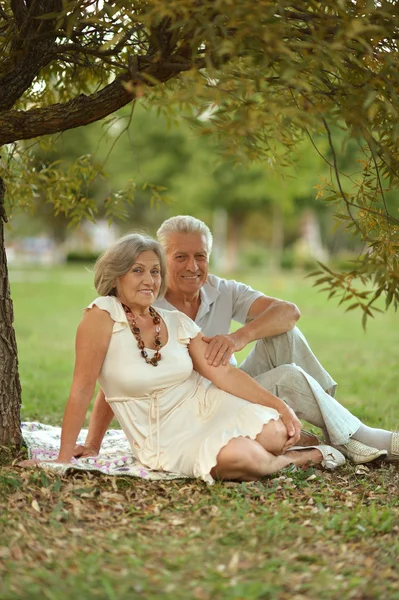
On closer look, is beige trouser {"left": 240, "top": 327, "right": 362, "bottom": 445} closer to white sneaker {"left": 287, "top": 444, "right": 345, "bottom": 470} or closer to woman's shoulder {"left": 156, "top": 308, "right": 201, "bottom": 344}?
white sneaker {"left": 287, "top": 444, "right": 345, "bottom": 470}

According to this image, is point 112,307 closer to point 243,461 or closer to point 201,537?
point 243,461

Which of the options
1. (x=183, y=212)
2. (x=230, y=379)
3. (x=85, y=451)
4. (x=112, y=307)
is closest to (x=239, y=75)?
(x=112, y=307)

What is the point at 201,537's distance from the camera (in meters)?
3.43

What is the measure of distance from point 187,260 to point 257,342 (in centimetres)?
67

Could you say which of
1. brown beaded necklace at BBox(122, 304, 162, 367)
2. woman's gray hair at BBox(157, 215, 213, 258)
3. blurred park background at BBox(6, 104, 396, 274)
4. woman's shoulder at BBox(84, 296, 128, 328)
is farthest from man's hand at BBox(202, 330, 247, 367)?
blurred park background at BBox(6, 104, 396, 274)

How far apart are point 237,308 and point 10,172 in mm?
1714

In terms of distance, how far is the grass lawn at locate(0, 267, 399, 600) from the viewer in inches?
114

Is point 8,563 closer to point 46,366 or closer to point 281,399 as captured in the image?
point 281,399

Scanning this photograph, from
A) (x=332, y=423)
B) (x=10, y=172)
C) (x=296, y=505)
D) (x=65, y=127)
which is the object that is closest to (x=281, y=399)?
(x=332, y=423)

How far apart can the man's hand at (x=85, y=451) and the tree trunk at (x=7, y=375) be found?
0.33 metres

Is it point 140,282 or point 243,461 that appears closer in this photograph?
point 243,461

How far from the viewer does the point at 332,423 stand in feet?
15.4

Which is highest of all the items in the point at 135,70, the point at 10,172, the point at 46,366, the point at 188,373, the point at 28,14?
the point at 28,14

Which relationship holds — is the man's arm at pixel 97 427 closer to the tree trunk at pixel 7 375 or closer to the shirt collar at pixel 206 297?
the tree trunk at pixel 7 375
